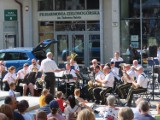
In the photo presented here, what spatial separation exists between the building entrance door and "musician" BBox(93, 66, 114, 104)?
11.9 meters

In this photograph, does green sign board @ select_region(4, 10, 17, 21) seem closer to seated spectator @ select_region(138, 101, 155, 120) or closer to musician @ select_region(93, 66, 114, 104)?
musician @ select_region(93, 66, 114, 104)

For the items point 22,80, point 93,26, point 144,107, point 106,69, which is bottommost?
point 22,80

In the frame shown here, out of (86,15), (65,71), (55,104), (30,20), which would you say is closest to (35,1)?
(30,20)

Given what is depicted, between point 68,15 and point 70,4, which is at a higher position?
point 70,4

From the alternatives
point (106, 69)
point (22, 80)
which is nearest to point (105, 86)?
point (106, 69)

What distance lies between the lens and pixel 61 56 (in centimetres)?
2989

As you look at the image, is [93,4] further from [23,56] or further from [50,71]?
[50,71]

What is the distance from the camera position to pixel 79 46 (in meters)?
29.7

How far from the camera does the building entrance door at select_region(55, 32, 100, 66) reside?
2914cm

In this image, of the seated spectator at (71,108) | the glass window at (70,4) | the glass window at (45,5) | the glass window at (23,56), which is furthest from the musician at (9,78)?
the glass window at (45,5)

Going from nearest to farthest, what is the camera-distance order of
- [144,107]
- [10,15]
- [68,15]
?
[144,107], [68,15], [10,15]

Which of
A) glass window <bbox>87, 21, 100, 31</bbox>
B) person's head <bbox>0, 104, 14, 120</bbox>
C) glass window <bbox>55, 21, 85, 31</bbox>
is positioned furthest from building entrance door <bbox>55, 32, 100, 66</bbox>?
person's head <bbox>0, 104, 14, 120</bbox>

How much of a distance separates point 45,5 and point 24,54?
7.38m

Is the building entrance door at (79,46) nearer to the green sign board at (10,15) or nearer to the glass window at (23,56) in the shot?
the green sign board at (10,15)
